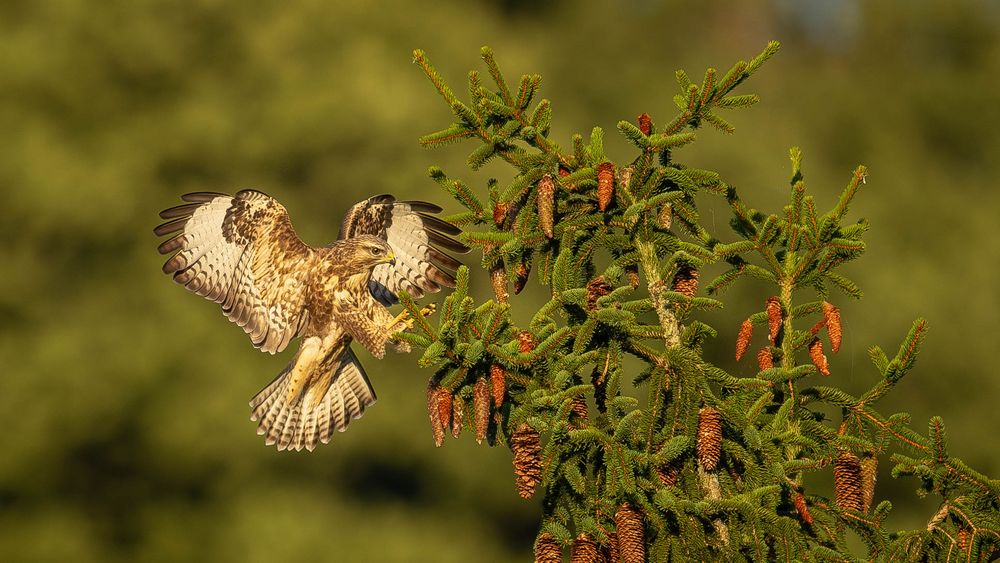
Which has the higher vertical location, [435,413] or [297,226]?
[297,226]

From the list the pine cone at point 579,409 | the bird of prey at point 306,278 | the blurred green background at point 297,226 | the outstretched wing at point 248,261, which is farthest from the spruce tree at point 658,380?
the blurred green background at point 297,226

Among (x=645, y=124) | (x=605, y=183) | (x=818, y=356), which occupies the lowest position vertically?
(x=818, y=356)

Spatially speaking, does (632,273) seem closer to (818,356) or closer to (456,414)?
(818,356)

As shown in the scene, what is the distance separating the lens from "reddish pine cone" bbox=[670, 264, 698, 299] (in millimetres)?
4164

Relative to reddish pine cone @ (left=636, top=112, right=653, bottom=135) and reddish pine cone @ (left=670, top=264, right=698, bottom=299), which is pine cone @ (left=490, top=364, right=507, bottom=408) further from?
reddish pine cone @ (left=636, top=112, right=653, bottom=135)

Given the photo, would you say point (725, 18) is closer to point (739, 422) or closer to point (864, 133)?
point (864, 133)

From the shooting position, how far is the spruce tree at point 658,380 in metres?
3.79

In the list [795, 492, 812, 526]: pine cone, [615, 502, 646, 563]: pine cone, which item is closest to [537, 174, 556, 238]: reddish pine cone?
[615, 502, 646, 563]: pine cone

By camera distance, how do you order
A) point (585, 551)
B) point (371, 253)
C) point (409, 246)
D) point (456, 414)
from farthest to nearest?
point (409, 246) < point (371, 253) < point (456, 414) < point (585, 551)

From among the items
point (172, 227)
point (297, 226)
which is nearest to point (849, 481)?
point (172, 227)

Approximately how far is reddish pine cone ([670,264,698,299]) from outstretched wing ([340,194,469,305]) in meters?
2.22

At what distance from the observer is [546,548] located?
152 inches

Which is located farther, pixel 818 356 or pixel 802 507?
pixel 818 356

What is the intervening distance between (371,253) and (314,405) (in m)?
0.91
